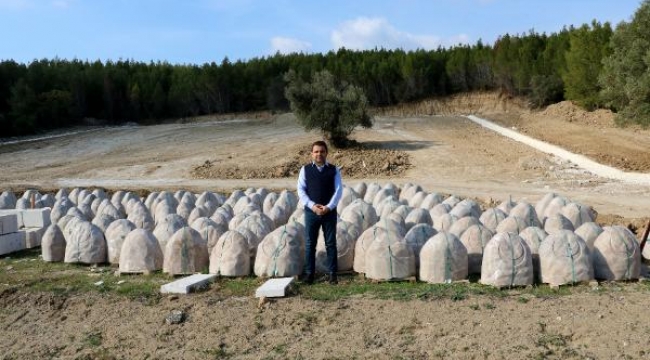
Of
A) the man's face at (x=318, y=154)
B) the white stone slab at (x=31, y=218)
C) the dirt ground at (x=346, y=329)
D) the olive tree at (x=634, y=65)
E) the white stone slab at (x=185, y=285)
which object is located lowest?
the dirt ground at (x=346, y=329)

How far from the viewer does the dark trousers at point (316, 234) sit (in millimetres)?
7777

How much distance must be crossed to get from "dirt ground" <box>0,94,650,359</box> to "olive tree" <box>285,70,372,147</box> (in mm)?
1341

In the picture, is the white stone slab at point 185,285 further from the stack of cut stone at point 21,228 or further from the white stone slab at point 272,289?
the stack of cut stone at point 21,228

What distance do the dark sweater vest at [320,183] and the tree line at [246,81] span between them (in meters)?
37.6

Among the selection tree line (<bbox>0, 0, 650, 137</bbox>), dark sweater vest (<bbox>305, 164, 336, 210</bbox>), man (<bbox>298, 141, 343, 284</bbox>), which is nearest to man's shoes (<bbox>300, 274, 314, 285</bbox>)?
man (<bbox>298, 141, 343, 284</bbox>)

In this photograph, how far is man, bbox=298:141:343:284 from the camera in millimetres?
7629

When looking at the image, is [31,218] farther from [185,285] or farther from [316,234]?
[316,234]

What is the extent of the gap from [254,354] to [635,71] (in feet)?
70.1

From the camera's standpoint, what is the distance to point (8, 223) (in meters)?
10.9

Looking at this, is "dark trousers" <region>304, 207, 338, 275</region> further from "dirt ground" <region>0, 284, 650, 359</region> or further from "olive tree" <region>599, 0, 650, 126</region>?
"olive tree" <region>599, 0, 650, 126</region>

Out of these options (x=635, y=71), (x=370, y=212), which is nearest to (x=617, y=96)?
(x=635, y=71)

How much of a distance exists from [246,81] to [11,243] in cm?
4295

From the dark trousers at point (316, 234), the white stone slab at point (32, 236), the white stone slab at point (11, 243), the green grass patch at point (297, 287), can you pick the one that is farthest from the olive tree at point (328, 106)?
the dark trousers at point (316, 234)

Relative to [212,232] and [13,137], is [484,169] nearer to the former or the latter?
[212,232]
